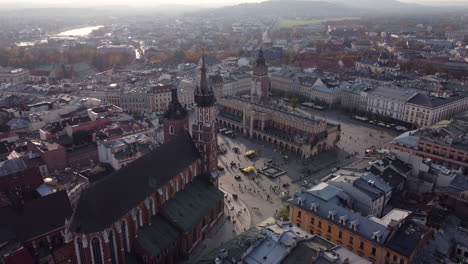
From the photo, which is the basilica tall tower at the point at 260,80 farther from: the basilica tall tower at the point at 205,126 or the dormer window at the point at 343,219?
the dormer window at the point at 343,219

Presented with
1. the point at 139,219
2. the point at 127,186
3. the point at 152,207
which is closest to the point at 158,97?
the point at 152,207

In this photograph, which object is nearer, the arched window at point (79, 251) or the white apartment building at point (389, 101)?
the arched window at point (79, 251)

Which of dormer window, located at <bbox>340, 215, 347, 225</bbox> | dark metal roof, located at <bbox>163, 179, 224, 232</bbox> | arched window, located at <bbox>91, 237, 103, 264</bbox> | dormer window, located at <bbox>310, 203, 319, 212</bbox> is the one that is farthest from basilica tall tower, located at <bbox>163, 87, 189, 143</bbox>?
dormer window, located at <bbox>340, 215, 347, 225</bbox>

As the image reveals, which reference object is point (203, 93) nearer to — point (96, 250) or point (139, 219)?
point (139, 219)

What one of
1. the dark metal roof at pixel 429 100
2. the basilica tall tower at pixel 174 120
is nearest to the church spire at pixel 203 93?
the basilica tall tower at pixel 174 120

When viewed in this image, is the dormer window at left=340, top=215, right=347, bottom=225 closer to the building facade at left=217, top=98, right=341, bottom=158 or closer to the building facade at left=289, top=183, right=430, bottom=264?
the building facade at left=289, top=183, right=430, bottom=264

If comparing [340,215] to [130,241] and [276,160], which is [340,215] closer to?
[130,241]

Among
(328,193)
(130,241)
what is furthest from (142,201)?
(328,193)
